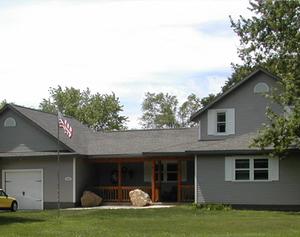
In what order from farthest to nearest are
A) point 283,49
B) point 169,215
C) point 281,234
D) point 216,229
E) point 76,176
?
1. point 283,49
2. point 76,176
3. point 169,215
4. point 216,229
5. point 281,234

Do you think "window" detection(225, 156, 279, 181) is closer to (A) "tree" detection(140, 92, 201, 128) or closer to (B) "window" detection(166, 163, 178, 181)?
(B) "window" detection(166, 163, 178, 181)

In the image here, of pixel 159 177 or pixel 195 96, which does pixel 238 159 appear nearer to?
pixel 159 177

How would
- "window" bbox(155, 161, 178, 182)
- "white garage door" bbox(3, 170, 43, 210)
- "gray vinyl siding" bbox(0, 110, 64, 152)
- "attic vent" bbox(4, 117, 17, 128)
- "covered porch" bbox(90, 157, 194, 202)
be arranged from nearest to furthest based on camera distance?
"covered porch" bbox(90, 157, 194, 202) → "white garage door" bbox(3, 170, 43, 210) → "gray vinyl siding" bbox(0, 110, 64, 152) → "attic vent" bbox(4, 117, 17, 128) → "window" bbox(155, 161, 178, 182)

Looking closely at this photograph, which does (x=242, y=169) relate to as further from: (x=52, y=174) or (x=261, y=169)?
(x=52, y=174)

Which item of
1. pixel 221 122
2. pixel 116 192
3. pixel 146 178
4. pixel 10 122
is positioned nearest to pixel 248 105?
pixel 221 122

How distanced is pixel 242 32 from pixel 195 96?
42.7m

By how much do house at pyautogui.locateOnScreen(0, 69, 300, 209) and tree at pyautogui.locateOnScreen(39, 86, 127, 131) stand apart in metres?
30.8

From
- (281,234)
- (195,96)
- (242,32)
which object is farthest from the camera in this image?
Answer: (195,96)

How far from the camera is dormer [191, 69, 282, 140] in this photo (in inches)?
1264

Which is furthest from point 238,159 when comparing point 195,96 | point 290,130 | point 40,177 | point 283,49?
point 195,96

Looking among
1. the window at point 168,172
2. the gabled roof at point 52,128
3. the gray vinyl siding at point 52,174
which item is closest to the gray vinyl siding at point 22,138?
the gabled roof at point 52,128

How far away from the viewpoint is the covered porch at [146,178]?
115 ft

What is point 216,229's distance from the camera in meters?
20.2

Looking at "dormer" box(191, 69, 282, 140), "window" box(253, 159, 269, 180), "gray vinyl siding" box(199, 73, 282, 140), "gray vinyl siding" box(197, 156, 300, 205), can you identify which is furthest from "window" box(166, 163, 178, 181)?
"window" box(253, 159, 269, 180)
